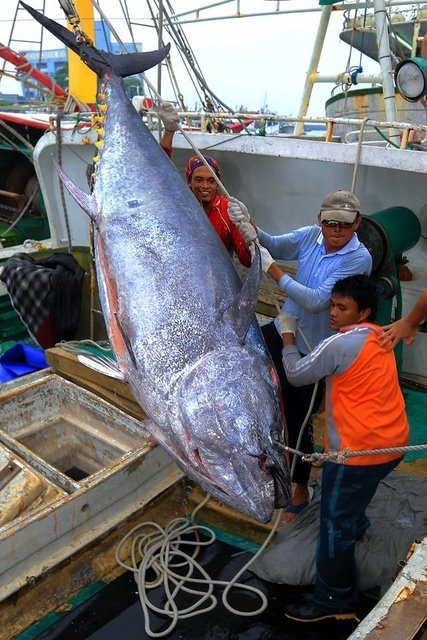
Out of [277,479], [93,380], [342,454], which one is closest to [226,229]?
[342,454]

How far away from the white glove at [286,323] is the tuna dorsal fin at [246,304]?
1.66 ft

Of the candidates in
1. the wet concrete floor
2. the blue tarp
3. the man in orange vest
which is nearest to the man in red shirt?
the man in orange vest

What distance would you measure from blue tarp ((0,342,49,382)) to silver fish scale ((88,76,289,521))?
228 centimetres

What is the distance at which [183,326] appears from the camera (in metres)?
1.65

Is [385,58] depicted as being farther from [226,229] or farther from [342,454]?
[342,454]

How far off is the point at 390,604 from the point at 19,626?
1.51 meters

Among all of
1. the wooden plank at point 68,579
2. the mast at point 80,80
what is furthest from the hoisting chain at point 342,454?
the mast at point 80,80

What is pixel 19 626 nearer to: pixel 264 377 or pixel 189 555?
pixel 189 555

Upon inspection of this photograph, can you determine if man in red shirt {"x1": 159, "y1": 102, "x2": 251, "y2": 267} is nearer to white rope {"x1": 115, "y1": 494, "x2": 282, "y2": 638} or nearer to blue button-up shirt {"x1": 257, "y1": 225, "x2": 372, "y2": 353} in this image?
blue button-up shirt {"x1": 257, "y1": 225, "x2": 372, "y2": 353}

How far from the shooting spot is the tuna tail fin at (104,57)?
7.36 feet

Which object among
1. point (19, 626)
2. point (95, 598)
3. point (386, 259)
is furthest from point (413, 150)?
point (19, 626)

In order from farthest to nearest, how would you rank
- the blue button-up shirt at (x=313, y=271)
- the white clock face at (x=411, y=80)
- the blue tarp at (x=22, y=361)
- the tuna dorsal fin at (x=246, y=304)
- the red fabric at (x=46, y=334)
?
the red fabric at (x=46, y=334) < the blue tarp at (x=22, y=361) < the white clock face at (x=411, y=80) < the blue button-up shirt at (x=313, y=271) < the tuna dorsal fin at (x=246, y=304)

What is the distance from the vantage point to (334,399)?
197 centimetres

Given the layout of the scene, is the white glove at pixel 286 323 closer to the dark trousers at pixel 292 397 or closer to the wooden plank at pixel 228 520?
the dark trousers at pixel 292 397
